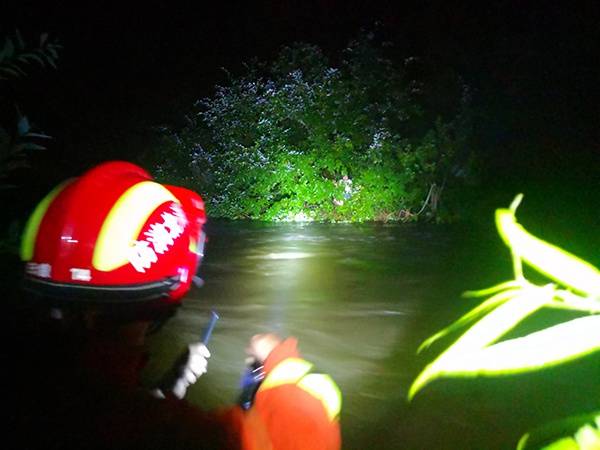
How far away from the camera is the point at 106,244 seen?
3.60 meters

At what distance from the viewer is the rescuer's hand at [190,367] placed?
9.34 ft

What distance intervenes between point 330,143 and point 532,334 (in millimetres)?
15899

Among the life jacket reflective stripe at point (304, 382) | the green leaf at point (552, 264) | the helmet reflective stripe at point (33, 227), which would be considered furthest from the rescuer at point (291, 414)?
the helmet reflective stripe at point (33, 227)

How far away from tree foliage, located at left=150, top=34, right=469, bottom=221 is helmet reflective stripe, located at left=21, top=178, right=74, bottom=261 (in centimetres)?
1321

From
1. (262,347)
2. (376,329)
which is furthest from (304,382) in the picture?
(376,329)

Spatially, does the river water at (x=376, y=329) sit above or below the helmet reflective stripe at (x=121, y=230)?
below

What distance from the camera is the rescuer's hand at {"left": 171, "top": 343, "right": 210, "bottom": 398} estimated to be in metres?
2.85

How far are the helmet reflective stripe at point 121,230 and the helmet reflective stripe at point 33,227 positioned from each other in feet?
1.55

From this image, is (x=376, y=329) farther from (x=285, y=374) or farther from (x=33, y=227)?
(x=285, y=374)

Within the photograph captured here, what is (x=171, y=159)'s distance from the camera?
20.5 metres

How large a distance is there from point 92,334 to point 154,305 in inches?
13.6

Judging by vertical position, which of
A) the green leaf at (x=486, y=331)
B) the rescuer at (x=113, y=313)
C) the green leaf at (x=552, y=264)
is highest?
the green leaf at (x=552, y=264)

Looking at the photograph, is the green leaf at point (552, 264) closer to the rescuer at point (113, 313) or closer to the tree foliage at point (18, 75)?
the rescuer at point (113, 313)

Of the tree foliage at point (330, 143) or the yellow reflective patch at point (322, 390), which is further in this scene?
the tree foliage at point (330, 143)
